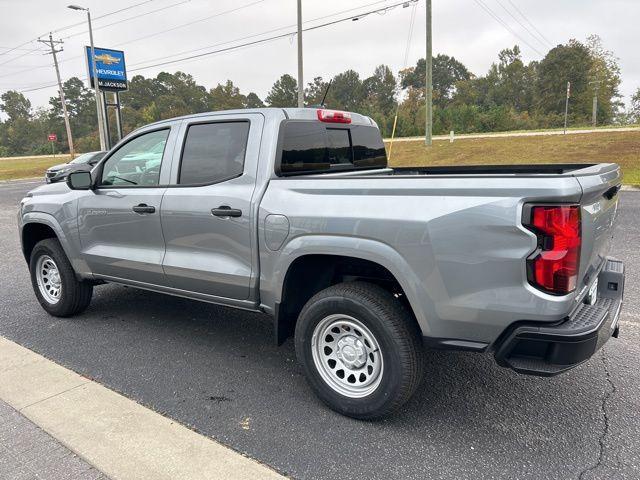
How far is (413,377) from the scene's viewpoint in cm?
265

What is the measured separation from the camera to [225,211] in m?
3.28

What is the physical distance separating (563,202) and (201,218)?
233cm

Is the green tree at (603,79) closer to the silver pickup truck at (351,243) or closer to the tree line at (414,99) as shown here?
the tree line at (414,99)

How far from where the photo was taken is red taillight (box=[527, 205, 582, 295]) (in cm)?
220

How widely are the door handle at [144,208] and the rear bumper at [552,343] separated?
8.85 ft

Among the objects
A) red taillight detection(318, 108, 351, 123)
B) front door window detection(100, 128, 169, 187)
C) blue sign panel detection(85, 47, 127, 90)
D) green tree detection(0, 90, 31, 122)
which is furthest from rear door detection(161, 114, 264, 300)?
green tree detection(0, 90, 31, 122)

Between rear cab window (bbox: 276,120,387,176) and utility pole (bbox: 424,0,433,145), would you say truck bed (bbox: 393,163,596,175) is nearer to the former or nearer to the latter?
rear cab window (bbox: 276,120,387,176)

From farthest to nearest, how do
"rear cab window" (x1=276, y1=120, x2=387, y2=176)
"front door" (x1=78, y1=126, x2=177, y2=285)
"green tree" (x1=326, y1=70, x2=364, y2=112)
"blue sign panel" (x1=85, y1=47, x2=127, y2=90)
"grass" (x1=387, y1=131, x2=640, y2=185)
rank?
"green tree" (x1=326, y1=70, x2=364, y2=112)
"blue sign panel" (x1=85, y1=47, x2=127, y2=90)
"grass" (x1=387, y1=131, x2=640, y2=185)
"front door" (x1=78, y1=126, x2=177, y2=285)
"rear cab window" (x1=276, y1=120, x2=387, y2=176)

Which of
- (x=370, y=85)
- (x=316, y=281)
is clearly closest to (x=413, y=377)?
(x=316, y=281)

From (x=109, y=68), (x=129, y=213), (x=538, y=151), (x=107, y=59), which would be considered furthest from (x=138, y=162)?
(x=107, y=59)

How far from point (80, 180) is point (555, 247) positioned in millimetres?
3818

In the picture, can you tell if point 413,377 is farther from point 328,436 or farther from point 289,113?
point 289,113

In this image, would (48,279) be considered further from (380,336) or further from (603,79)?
(603,79)

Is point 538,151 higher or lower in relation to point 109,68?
lower
